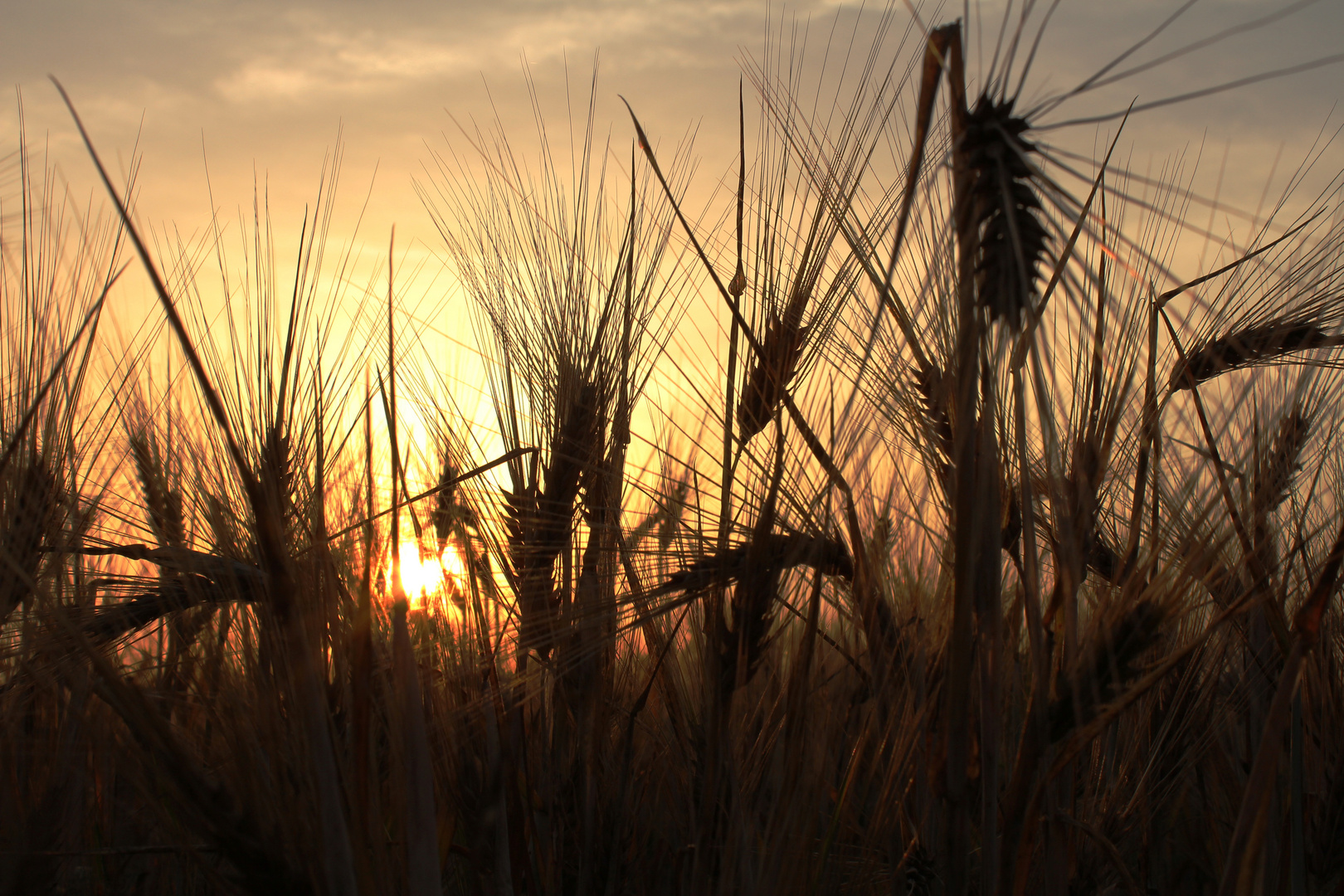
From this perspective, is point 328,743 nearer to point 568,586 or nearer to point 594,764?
point 568,586

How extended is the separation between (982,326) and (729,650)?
55 cm

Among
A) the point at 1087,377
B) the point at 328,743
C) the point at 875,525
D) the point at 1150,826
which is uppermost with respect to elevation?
the point at 1087,377

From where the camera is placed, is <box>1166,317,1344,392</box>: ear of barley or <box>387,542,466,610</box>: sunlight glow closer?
<box>1166,317,1344,392</box>: ear of barley

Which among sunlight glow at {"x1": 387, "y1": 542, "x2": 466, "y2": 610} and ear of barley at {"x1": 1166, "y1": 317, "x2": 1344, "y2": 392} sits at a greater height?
ear of barley at {"x1": 1166, "y1": 317, "x2": 1344, "y2": 392}

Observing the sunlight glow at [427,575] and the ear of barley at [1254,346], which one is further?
the sunlight glow at [427,575]

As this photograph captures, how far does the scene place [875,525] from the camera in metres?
1.00

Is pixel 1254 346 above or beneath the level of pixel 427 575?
above

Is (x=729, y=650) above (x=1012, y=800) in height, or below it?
above

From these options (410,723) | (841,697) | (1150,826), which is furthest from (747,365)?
(1150,826)

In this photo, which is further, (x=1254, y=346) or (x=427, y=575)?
(x=427, y=575)

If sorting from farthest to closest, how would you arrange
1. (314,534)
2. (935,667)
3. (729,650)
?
(729,650) → (935,667) → (314,534)

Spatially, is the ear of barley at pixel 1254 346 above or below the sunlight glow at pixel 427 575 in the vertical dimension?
above

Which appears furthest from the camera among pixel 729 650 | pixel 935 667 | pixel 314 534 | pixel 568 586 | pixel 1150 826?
pixel 1150 826

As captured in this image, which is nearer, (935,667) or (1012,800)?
(1012,800)
